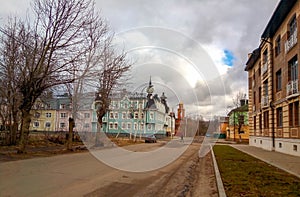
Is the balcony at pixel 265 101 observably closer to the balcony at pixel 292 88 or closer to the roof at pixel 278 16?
the roof at pixel 278 16

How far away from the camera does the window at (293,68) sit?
21.2 m

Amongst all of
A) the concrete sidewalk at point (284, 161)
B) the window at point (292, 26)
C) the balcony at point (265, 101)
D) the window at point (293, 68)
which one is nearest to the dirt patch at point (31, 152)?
the concrete sidewalk at point (284, 161)

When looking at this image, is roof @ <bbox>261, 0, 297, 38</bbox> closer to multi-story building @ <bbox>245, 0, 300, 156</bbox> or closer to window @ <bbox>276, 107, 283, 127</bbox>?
multi-story building @ <bbox>245, 0, 300, 156</bbox>

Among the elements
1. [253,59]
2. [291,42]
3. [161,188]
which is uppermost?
[253,59]

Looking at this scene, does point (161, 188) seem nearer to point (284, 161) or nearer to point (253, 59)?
point (284, 161)

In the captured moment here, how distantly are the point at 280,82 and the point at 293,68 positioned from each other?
3852 millimetres

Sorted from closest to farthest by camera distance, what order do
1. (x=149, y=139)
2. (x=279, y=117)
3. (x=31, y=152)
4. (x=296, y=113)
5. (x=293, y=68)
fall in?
Answer: (x=31, y=152), (x=296, y=113), (x=293, y=68), (x=279, y=117), (x=149, y=139)

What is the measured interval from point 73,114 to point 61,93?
2.23m

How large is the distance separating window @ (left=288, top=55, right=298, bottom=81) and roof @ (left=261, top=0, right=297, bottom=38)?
3856 mm

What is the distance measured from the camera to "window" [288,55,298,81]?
69.7ft

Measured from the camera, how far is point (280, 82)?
2578 centimetres

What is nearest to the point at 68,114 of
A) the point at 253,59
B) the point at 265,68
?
the point at 253,59

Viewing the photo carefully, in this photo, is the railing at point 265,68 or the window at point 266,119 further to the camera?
the railing at point 265,68

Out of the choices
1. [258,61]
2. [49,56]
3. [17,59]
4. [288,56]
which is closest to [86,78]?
[49,56]
